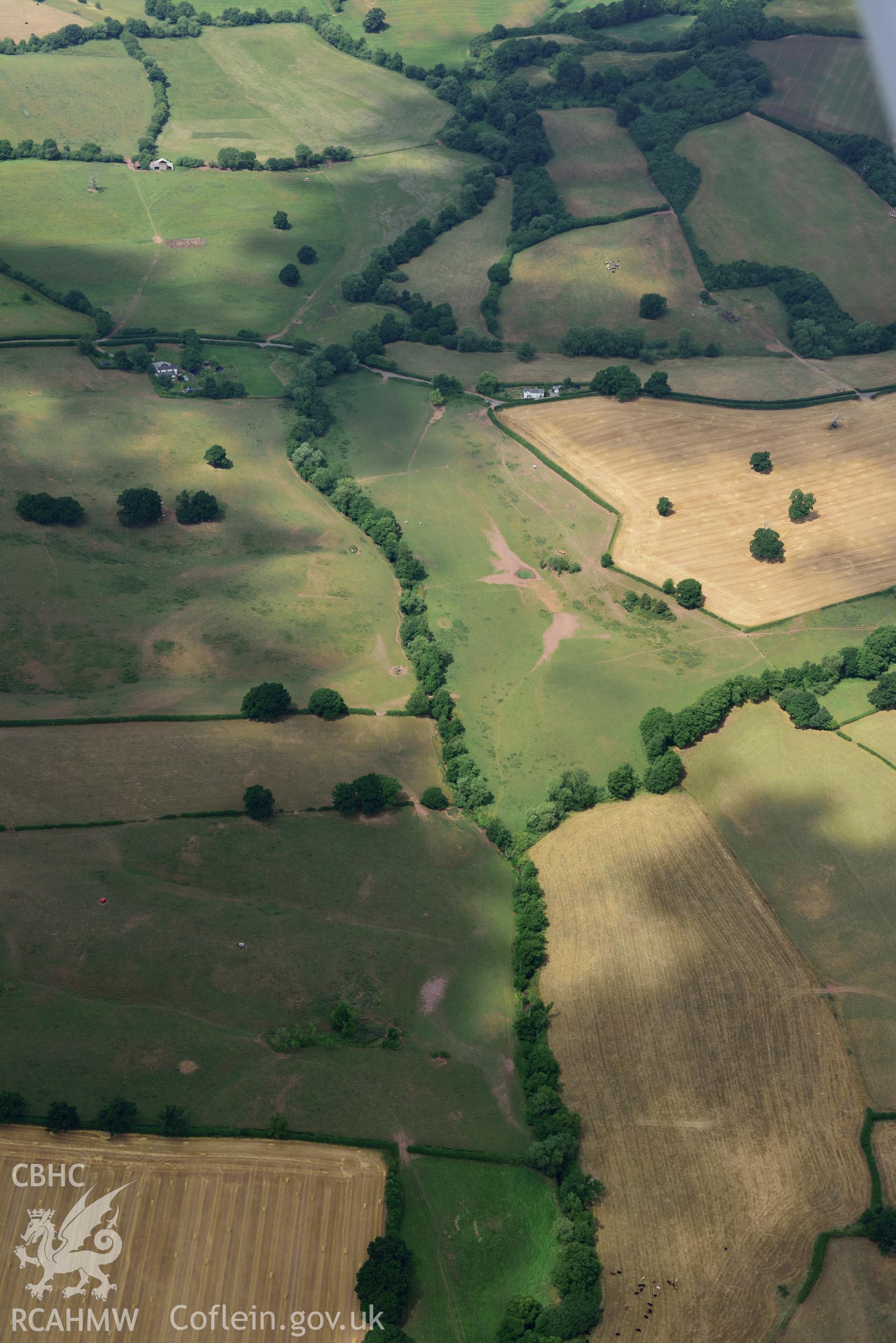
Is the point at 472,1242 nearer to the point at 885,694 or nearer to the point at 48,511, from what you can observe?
the point at 885,694

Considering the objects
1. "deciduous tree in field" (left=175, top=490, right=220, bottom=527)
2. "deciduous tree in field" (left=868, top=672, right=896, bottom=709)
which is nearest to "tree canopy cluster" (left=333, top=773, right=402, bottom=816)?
"deciduous tree in field" (left=175, top=490, right=220, bottom=527)

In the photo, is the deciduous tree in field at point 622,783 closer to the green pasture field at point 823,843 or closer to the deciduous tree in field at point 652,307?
the green pasture field at point 823,843

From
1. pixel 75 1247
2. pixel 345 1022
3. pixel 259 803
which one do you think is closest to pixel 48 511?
pixel 259 803

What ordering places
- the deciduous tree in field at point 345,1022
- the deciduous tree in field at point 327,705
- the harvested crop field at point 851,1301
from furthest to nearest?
the deciduous tree in field at point 327,705 → the deciduous tree in field at point 345,1022 → the harvested crop field at point 851,1301

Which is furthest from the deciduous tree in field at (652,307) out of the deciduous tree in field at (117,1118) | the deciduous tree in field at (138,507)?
the deciduous tree in field at (117,1118)

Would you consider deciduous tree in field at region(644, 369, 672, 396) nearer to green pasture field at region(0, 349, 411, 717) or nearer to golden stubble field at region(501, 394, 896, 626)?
golden stubble field at region(501, 394, 896, 626)

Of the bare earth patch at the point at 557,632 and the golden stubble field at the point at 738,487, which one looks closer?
the bare earth patch at the point at 557,632
